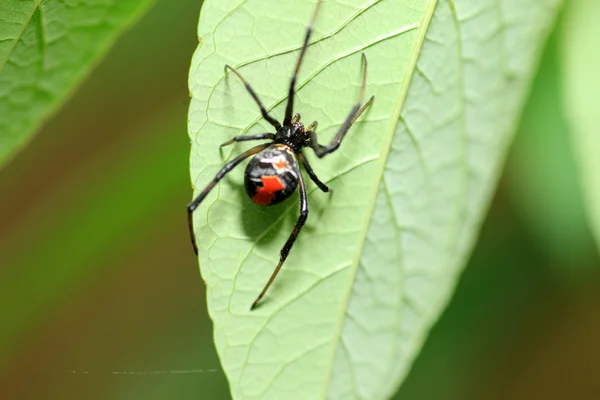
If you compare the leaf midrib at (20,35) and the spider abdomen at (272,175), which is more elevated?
the leaf midrib at (20,35)

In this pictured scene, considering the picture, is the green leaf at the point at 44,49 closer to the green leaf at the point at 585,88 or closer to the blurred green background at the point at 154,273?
the blurred green background at the point at 154,273

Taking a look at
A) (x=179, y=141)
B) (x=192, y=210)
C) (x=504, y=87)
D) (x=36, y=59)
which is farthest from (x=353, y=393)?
(x=179, y=141)

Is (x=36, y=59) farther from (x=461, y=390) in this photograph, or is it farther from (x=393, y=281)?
(x=461, y=390)

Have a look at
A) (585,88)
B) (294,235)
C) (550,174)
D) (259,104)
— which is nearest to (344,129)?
(259,104)

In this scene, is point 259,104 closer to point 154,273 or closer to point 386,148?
point 386,148

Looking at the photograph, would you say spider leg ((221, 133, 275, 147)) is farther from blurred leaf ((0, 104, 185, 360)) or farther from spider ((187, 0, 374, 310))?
blurred leaf ((0, 104, 185, 360))

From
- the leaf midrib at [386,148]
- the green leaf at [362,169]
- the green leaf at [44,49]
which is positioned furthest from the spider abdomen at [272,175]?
the green leaf at [44,49]

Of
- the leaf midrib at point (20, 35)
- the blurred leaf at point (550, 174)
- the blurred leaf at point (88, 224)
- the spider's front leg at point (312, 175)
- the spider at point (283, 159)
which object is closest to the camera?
the leaf midrib at point (20, 35)
